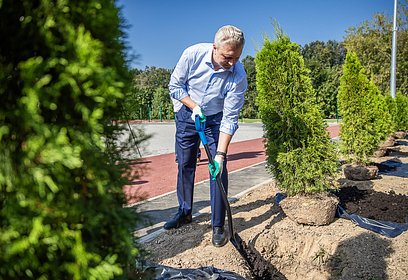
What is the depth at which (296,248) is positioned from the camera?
3660 mm

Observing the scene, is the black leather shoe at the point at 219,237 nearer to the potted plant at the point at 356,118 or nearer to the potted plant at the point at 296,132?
the potted plant at the point at 296,132

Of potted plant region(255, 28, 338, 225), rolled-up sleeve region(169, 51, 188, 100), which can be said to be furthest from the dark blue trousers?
potted plant region(255, 28, 338, 225)

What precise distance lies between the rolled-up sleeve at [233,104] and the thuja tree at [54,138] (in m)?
2.35

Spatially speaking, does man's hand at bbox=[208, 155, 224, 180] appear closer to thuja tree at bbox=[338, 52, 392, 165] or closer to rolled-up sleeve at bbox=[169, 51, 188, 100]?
rolled-up sleeve at bbox=[169, 51, 188, 100]

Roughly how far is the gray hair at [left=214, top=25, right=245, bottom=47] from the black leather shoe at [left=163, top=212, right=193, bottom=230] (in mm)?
2127

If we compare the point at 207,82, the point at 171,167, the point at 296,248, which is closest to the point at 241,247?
the point at 296,248

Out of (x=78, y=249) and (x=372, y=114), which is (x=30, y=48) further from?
(x=372, y=114)

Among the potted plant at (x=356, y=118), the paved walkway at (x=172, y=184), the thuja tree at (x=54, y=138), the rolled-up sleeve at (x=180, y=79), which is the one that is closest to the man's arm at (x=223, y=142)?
the rolled-up sleeve at (x=180, y=79)

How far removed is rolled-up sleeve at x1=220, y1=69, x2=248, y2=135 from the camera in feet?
11.2

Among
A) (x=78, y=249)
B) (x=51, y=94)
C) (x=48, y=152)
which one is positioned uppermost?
(x=51, y=94)

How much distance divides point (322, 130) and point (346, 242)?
1289 millimetres

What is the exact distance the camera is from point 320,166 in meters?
4.14

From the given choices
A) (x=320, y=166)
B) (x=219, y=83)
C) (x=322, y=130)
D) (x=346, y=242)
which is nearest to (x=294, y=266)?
(x=346, y=242)

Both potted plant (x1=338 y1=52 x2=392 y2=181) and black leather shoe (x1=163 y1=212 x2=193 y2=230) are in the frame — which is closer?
black leather shoe (x1=163 y1=212 x2=193 y2=230)
